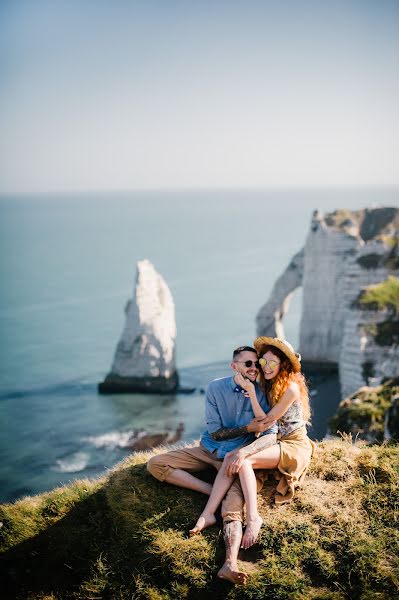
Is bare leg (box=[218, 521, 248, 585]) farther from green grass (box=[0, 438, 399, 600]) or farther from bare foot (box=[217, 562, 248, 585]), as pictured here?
green grass (box=[0, 438, 399, 600])

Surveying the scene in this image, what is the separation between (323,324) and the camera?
45156mm

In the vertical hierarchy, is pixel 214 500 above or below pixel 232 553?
above

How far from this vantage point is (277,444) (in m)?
7.45

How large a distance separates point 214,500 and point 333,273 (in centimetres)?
3935

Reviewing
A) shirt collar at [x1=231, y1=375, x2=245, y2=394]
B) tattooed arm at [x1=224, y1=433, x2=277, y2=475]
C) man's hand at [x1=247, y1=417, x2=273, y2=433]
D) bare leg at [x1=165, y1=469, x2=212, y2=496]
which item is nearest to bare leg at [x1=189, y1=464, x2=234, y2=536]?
tattooed arm at [x1=224, y1=433, x2=277, y2=475]

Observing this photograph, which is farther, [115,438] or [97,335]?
[97,335]

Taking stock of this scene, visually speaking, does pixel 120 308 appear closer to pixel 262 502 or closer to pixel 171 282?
pixel 171 282

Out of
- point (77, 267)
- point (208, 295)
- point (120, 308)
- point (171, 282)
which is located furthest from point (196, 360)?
point (77, 267)

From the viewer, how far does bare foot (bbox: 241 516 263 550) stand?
6602 millimetres

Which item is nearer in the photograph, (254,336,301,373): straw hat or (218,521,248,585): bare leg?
(218,521,248,585): bare leg

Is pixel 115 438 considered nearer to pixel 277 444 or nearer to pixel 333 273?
pixel 333 273

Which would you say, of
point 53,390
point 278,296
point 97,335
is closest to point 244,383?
point 53,390

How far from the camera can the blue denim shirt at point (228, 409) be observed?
7.58 meters

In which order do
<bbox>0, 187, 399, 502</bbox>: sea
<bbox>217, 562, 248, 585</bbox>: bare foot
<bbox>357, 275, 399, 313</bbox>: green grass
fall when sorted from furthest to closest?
1. <bbox>0, 187, 399, 502</bbox>: sea
2. <bbox>357, 275, 399, 313</bbox>: green grass
3. <bbox>217, 562, 248, 585</bbox>: bare foot
